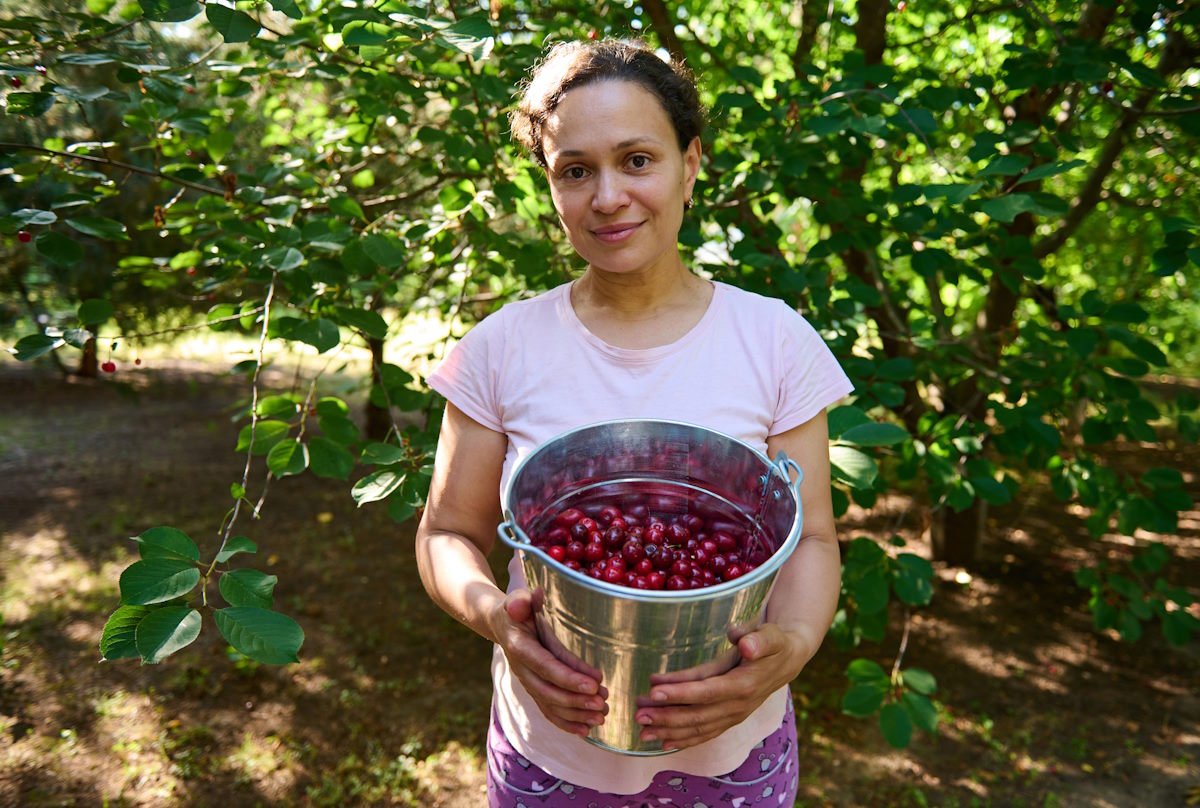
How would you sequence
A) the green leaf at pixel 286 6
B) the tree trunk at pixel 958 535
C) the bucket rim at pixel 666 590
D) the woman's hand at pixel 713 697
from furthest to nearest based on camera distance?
the tree trunk at pixel 958 535 < the green leaf at pixel 286 6 < the woman's hand at pixel 713 697 < the bucket rim at pixel 666 590

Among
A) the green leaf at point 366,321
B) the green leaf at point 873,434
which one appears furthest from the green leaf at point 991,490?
the green leaf at point 366,321

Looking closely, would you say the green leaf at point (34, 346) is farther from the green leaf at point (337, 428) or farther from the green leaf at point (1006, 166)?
the green leaf at point (1006, 166)

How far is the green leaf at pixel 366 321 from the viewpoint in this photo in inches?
73.5

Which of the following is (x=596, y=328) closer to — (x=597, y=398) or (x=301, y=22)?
(x=597, y=398)

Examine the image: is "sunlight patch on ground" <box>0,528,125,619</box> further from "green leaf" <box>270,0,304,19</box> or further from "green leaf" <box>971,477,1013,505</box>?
"green leaf" <box>971,477,1013,505</box>

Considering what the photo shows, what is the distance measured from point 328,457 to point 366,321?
34 centimetres

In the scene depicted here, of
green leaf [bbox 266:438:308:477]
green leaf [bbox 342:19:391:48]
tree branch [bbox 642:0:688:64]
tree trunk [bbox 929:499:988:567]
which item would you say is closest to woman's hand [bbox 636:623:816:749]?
green leaf [bbox 266:438:308:477]

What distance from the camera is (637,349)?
1.28 metres

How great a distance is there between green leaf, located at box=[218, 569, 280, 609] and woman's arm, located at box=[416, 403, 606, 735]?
0.25 meters

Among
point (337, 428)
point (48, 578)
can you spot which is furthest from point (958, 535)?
point (48, 578)

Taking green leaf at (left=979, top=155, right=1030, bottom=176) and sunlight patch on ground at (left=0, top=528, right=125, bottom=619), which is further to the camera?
sunlight patch on ground at (left=0, top=528, right=125, bottom=619)

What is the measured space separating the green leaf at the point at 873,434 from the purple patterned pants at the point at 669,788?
624 mm

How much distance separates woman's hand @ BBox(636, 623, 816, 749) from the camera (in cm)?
99

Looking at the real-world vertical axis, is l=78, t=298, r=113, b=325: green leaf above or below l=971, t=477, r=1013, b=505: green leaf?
above
